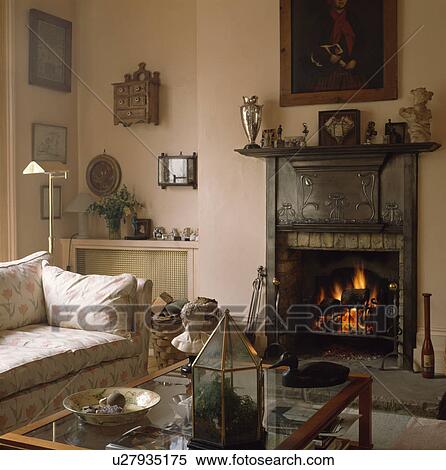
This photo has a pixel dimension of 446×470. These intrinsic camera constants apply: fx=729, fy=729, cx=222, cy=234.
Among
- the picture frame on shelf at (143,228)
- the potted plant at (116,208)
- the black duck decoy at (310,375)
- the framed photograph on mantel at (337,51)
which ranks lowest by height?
the black duck decoy at (310,375)

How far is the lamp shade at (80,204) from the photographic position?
19.8ft

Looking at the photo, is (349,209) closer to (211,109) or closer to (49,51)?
(211,109)

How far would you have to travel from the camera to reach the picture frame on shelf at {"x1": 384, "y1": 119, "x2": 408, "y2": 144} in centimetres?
464

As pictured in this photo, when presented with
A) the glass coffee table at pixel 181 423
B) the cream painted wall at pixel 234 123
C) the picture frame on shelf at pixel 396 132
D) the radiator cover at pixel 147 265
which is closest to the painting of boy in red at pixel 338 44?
the cream painted wall at pixel 234 123

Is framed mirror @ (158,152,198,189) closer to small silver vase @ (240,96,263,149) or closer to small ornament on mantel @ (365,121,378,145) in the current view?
small silver vase @ (240,96,263,149)

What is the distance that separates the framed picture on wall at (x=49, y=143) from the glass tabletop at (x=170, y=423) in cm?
342

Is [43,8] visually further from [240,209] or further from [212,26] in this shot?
[240,209]

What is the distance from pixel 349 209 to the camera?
15.8 feet

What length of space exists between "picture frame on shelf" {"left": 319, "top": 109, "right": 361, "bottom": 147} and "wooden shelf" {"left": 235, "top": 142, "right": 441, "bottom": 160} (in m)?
0.09

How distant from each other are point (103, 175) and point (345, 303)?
2.46m

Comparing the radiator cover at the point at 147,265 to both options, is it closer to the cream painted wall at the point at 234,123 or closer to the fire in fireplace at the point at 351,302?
the cream painted wall at the point at 234,123

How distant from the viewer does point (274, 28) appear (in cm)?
499

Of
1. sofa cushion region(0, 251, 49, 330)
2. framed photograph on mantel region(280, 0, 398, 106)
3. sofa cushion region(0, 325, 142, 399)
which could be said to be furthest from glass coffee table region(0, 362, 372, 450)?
framed photograph on mantel region(280, 0, 398, 106)
